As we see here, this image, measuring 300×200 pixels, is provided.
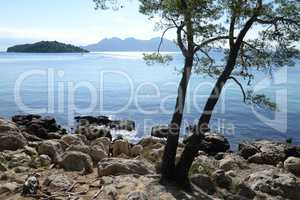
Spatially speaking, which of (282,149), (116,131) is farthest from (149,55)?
(116,131)

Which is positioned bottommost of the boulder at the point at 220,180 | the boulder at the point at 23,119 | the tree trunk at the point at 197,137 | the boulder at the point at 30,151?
the boulder at the point at 23,119

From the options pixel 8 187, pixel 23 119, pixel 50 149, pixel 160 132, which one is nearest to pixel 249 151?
pixel 160 132

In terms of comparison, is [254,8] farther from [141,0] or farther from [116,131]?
[116,131]

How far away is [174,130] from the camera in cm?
1433

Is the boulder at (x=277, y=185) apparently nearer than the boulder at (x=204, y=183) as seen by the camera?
No

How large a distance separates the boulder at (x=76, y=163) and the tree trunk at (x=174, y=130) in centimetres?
302

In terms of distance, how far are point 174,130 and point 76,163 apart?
13.5 ft

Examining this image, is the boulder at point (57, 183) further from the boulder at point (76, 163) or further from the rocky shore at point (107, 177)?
the boulder at point (76, 163)

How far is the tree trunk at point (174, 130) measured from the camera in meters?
14.2

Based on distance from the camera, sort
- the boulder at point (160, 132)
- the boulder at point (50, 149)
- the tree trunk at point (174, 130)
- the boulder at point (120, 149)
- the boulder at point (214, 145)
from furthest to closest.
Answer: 1. the boulder at point (160, 132)
2. the boulder at point (214, 145)
3. the boulder at point (120, 149)
4. the boulder at point (50, 149)
5. the tree trunk at point (174, 130)

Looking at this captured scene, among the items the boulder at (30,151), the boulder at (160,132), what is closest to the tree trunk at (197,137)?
the boulder at (30,151)

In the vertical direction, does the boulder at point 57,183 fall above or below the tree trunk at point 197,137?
below

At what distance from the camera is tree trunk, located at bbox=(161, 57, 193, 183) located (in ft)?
46.6

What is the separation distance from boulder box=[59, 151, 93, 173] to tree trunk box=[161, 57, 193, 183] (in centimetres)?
302
